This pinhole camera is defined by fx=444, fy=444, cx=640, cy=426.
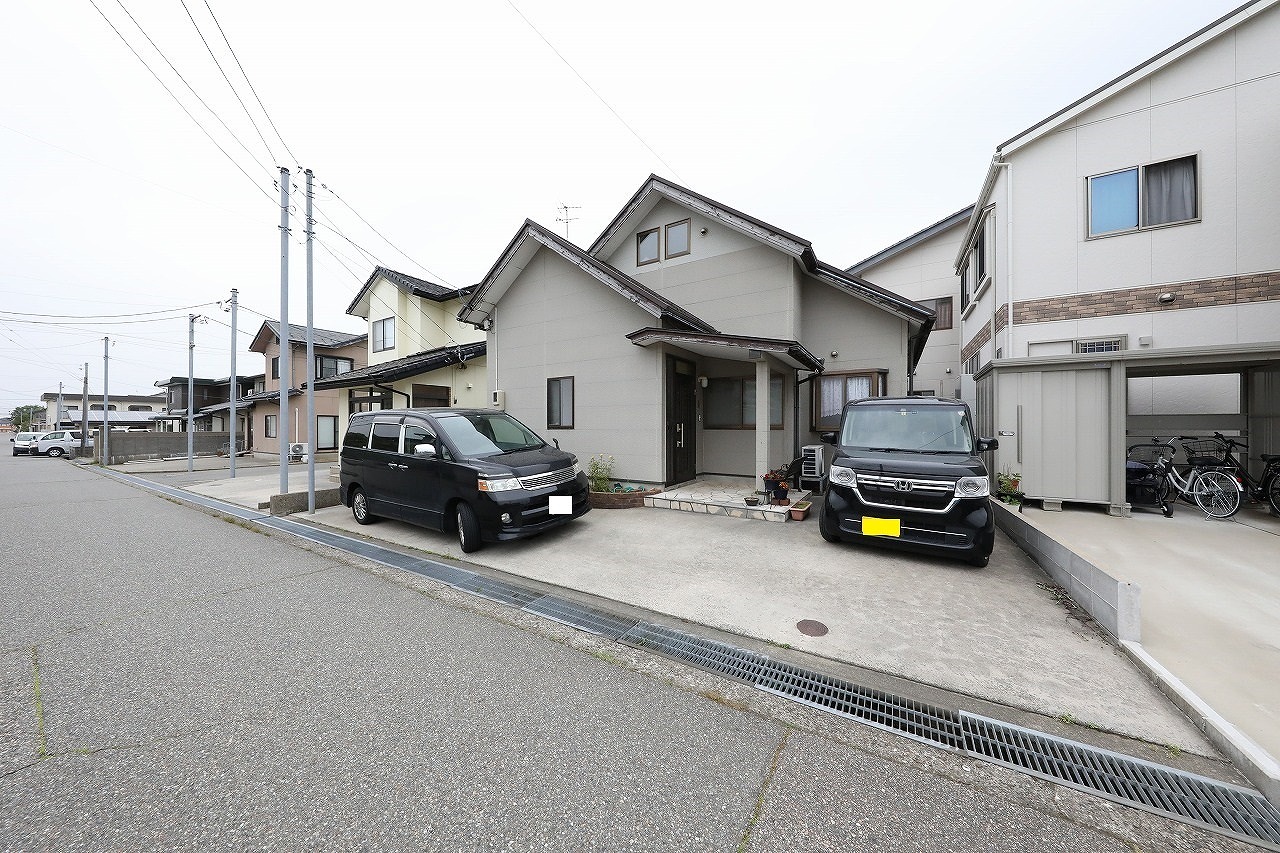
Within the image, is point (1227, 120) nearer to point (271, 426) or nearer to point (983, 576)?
point (983, 576)

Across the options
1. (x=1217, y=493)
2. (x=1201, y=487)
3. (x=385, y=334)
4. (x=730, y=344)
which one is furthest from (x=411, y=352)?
(x=1217, y=493)

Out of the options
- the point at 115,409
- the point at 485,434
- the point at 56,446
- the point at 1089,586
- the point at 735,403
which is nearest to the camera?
the point at 1089,586

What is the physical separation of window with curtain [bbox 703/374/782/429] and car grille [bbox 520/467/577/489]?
4324 millimetres

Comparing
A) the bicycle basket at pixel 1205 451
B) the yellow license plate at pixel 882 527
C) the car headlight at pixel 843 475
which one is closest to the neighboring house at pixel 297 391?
the car headlight at pixel 843 475

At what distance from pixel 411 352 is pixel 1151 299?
17324 mm

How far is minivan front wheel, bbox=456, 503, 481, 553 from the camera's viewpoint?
508 centimetres

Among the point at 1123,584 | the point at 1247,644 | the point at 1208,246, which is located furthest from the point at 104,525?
the point at 1208,246

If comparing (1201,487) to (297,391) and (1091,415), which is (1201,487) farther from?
(297,391)

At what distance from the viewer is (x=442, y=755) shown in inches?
80.3

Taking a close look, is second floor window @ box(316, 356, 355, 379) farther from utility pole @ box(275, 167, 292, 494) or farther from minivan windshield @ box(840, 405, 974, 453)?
minivan windshield @ box(840, 405, 974, 453)

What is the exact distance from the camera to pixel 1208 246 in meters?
6.41

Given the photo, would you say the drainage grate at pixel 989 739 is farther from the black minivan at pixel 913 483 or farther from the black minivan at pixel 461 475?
the black minivan at pixel 913 483

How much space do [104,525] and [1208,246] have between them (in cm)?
1694

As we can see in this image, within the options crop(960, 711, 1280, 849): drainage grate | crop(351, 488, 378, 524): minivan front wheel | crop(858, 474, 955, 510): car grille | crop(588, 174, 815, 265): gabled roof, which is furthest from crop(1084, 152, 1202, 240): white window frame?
crop(351, 488, 378, 524): minivan front wheel
